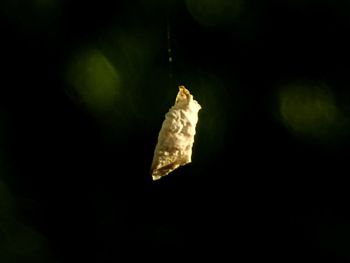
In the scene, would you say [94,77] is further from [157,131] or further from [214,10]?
[214,10]

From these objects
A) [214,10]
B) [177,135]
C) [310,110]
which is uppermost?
[214,10]

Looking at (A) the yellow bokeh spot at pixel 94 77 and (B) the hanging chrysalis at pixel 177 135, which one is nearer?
(B) the hanging chrysalis at pixel 177 135

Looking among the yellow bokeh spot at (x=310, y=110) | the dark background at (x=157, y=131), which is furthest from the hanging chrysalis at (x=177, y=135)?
the yellow bokeh spot at (x=310, y=110)

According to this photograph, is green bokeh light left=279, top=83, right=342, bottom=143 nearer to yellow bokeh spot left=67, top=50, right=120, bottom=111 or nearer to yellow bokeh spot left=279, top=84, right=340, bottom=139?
yellow bokeh spot left=279, top=84, right=340, bottom=139

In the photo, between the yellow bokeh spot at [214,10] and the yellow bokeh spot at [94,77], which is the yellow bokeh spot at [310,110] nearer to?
the yellow bokeh spot at [214,10]

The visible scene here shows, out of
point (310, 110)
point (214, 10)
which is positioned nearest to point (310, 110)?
point (310, 110)

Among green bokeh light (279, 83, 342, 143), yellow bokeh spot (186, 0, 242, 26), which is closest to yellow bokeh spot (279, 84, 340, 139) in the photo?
green bokeh light (279, 83, 342, 143)

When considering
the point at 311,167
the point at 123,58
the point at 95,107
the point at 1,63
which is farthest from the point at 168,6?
the point at 311,167
